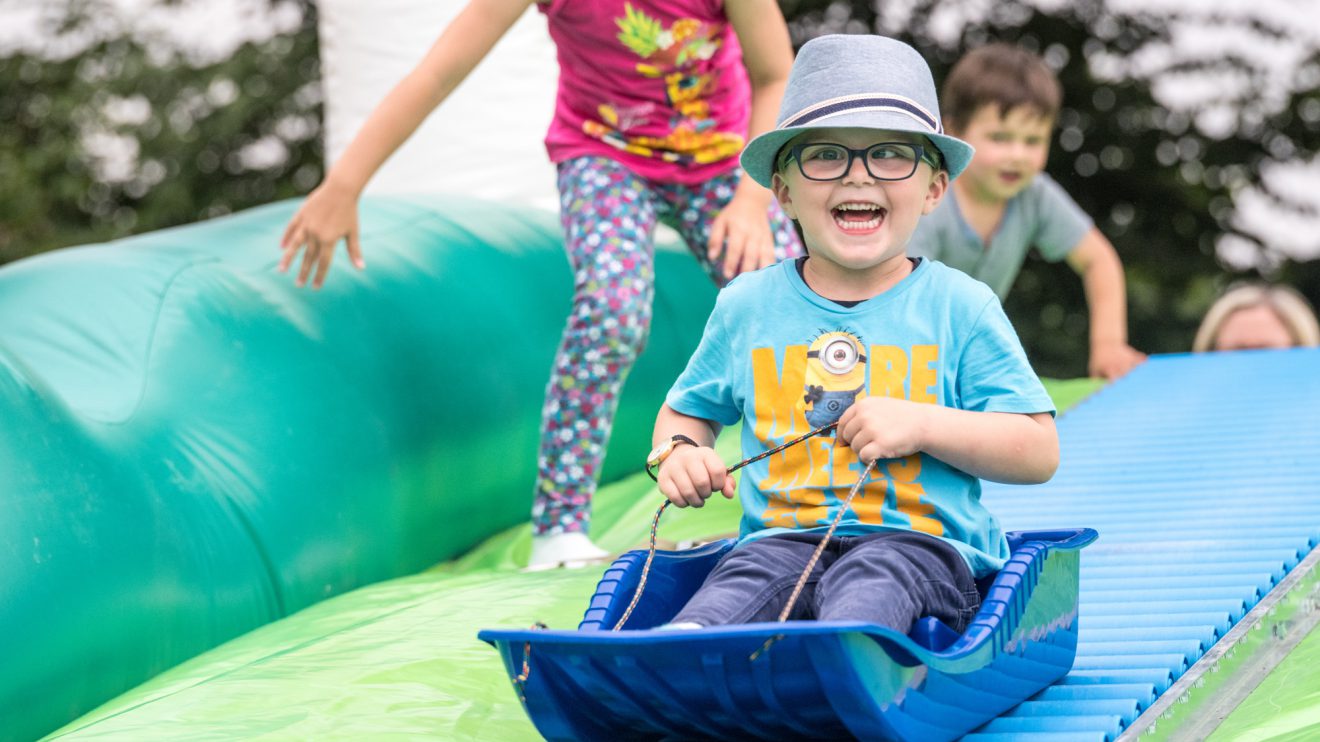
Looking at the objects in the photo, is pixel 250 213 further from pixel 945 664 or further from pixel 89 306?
pixel 945 664

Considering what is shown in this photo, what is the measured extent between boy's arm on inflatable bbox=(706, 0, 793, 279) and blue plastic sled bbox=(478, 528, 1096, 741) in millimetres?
1161

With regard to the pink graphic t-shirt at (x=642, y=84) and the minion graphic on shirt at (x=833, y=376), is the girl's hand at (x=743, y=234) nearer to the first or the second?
the pink graphic t-shirt at (x=642, y=84)

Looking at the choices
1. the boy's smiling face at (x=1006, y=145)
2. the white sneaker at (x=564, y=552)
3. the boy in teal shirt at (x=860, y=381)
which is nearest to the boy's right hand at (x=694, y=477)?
the boy in teal shirt at (x=860, y=381)

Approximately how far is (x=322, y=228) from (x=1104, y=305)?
2.40 m

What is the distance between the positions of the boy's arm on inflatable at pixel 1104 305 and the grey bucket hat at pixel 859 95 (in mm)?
2671

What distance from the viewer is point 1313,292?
6.57m

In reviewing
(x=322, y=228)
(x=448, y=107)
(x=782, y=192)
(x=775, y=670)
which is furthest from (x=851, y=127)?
(x=448, y=107)

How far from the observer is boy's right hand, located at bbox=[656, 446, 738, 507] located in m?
1.74

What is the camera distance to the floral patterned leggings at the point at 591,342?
2895mm

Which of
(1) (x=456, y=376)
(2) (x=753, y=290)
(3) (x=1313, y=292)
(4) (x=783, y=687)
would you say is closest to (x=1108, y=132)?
(3) (x=1313, y=292)

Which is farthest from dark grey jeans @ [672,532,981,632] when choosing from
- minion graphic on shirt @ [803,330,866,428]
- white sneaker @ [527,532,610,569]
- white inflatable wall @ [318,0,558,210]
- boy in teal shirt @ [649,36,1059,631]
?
white inflatable wall @ [318,0,558,210]

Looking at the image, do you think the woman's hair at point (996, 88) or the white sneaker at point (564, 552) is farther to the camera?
the woman's hair at point (996, 88)

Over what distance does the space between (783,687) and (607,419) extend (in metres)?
1.49

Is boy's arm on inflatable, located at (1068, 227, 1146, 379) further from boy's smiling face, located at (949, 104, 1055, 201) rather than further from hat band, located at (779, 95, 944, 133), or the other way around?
hat band, located at (779, 95, 944, 133)
